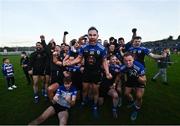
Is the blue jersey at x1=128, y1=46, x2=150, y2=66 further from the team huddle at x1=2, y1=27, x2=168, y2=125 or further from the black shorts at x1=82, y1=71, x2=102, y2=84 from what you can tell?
the black shorts at x1=82, y1=71, x2=102, y2=84

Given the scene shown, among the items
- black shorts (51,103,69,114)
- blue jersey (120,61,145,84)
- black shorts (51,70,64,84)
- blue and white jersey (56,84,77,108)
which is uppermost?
blue jersey (120,61,145,84)

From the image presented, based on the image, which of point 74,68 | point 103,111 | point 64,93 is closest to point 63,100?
point 64,93

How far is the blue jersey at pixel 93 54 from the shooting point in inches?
368

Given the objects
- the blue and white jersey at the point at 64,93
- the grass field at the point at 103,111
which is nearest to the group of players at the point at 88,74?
the blue and white jersey at the point at 64,93

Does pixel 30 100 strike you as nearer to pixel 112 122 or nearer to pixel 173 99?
pixel 112 122

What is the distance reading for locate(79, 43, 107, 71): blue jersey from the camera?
9.35m

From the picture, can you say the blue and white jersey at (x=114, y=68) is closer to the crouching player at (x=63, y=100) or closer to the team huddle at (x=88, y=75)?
the team huddle at (x=88, y=75)

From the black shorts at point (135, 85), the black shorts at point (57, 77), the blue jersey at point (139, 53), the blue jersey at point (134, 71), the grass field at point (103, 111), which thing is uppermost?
the blue jersey at point (139, 53)

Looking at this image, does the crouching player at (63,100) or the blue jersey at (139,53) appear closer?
the crouching player at (63,100)

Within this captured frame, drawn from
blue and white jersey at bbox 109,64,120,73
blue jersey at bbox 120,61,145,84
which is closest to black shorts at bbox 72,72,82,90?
blue and white jersey at bbox 109,64,120,73

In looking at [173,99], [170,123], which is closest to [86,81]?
[170,123]

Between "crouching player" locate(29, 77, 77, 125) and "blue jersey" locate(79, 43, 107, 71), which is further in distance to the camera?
"crouching player" locate(29, 77, 77, 125)

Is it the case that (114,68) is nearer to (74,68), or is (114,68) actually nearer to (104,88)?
(104,88)

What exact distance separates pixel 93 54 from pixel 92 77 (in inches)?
33.2
